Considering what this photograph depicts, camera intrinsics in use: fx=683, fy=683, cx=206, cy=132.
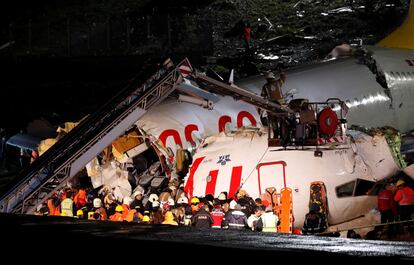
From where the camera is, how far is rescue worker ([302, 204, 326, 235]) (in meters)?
17.2

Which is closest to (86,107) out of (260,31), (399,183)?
(260,31)

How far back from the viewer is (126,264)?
5879 millimetres

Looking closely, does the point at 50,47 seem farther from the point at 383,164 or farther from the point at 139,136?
the point at 383,164

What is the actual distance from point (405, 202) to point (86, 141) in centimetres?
836

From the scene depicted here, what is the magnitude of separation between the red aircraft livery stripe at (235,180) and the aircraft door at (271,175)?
0.60m

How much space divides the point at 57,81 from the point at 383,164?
83.6 ft

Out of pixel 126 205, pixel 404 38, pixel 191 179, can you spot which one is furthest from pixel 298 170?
pixel 404 38

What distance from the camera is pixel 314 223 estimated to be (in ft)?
56.4

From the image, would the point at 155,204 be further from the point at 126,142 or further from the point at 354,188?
the point at 354,188

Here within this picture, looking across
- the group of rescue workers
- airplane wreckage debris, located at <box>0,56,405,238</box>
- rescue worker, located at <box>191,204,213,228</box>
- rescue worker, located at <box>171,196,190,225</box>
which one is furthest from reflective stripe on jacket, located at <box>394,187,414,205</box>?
rescue worker, located at <box>171,196,190,225</box>

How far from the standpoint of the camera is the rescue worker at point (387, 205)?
1736 cm

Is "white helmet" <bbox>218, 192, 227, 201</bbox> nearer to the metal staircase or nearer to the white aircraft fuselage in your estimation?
the white aircraft fuselage

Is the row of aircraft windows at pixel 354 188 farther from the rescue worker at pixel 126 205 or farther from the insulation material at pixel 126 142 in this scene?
the insulation material at pixel 126 142

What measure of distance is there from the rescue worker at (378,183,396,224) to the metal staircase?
6.78 meters
